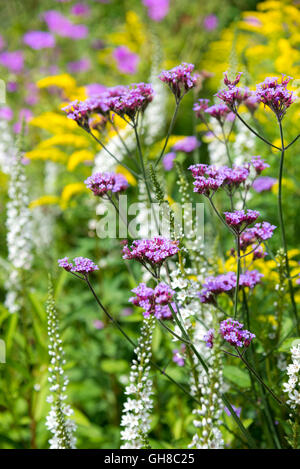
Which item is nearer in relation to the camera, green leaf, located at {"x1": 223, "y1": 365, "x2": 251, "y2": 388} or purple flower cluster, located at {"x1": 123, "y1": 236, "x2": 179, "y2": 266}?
purple flower cluster, located at {"x1": 123, "y1": 236, "x2": 179, "y2": 266}

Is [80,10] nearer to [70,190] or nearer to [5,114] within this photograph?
[5,114]

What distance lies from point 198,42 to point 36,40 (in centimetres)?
164

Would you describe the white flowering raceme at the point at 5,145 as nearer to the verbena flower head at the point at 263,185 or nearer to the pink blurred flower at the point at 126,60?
the verbena flower head at the point at 263,185

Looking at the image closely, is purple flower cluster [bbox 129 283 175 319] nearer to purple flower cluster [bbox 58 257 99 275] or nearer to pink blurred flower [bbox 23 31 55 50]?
purple flower cluster [bbox 58 257 99 275]

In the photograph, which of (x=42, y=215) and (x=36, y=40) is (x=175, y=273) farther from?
(x=36, y=40)

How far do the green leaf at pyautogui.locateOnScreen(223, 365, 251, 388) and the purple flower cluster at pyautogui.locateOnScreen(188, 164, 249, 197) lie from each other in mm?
623

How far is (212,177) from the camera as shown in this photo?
1208mm

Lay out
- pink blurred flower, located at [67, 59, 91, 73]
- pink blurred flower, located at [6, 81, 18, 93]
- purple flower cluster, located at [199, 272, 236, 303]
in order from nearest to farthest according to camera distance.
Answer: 1. purple flower cluster, located at [199, 272, 236, 303]
2. pink blurred flower, located at [6, 81, 18, 93]
3. pink blurred flower, located at [67, 59, 91, 73]

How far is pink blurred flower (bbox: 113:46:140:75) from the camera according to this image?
441 centimetres

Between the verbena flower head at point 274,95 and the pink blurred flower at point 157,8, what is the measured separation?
15.4 feet

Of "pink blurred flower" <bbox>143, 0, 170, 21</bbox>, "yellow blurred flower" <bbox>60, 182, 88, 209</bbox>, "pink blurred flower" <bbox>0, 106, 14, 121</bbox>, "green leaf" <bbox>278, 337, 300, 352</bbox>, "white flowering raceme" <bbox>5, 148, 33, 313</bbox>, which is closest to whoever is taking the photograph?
"green leaf" <bbox>278, 337, 300, 352</bbox>

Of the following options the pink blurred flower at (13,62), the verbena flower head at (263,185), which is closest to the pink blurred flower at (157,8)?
the pink blurred flower at (13,62)

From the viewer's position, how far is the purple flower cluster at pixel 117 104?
1.34 m

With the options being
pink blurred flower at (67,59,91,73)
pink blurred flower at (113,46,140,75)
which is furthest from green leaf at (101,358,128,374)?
pink blurred flower at (67,59,91,73)
